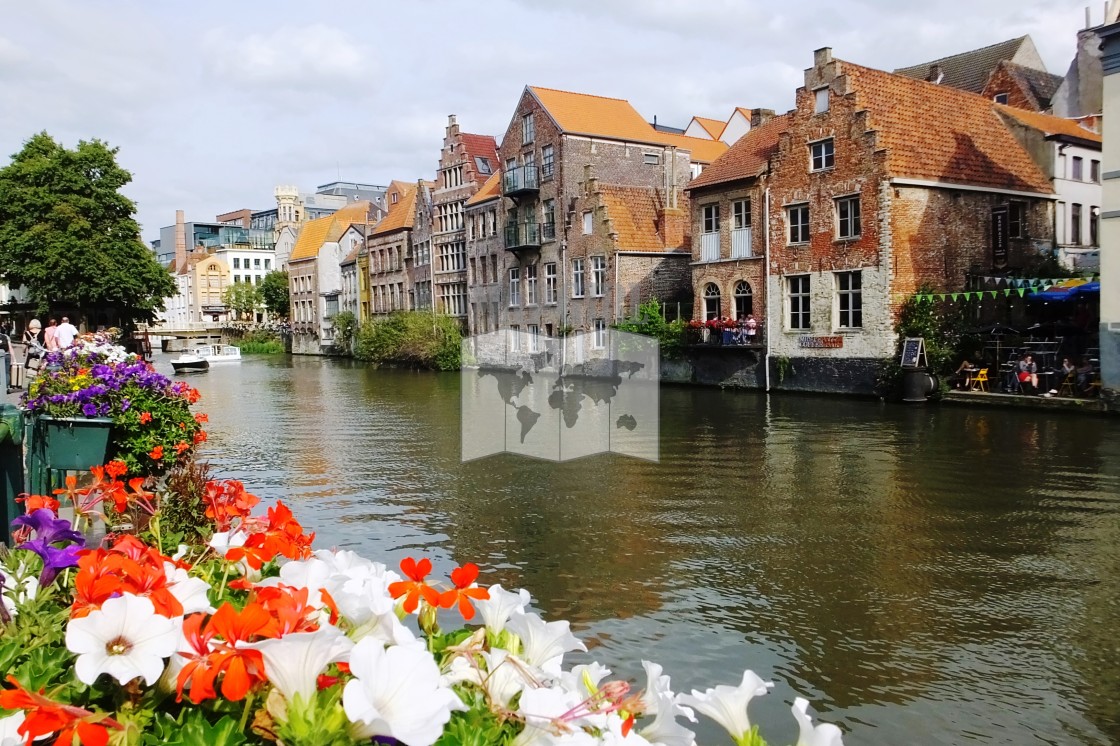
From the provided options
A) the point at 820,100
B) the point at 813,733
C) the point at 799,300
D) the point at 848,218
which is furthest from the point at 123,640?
the point at 820,100

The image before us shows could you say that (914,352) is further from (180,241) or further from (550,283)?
(180,241)

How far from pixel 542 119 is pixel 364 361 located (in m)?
25.3

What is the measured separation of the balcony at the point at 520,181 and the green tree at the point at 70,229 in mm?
20587

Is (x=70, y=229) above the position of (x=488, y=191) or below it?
below

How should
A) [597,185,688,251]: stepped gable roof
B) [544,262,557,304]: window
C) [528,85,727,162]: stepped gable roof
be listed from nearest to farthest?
[597,185,688,251]: stepped gable roof < [528,85,727,162]: stepped gable roof < [544,262,557,304]: window

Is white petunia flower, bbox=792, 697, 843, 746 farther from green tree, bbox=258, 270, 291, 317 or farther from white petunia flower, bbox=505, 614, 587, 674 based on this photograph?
green tree, bbox=258, 270, 291, 317

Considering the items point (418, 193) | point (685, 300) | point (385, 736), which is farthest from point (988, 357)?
point (418, 193)

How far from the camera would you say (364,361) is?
63.8 meters

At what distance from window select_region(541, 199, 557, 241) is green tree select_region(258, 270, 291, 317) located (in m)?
56.3

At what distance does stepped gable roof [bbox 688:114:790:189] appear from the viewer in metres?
34.2

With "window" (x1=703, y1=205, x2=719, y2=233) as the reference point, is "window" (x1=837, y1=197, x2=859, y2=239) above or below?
below

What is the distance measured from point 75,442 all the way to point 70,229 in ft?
144

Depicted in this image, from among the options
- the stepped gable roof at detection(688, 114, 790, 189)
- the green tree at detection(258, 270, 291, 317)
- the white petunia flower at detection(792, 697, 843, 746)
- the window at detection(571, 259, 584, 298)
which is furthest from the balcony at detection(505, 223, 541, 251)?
the green tree at detection(258, 270, 291, 317)

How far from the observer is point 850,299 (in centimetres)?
2989
